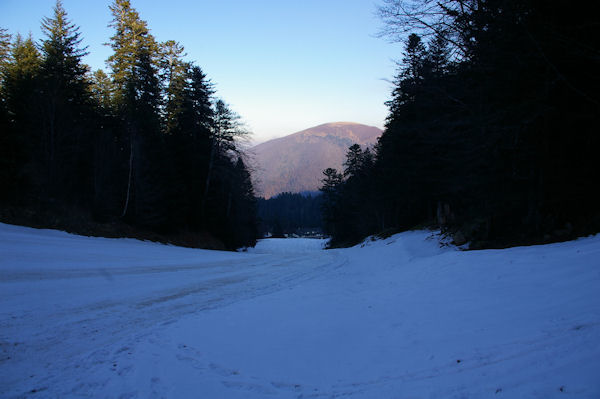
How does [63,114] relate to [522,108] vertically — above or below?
above

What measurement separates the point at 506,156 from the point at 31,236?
54.2 ft

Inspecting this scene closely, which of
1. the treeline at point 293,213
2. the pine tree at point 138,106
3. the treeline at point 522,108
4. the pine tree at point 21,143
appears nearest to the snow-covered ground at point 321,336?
the treeline at point 522,108

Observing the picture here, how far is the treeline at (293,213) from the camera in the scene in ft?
384

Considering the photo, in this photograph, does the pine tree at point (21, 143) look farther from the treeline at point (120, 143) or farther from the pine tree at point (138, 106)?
the pine tree at point (138, 106)

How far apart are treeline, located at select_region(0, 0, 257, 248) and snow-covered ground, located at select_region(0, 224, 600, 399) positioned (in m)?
11.7

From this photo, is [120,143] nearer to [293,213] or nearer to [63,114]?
[63,114]

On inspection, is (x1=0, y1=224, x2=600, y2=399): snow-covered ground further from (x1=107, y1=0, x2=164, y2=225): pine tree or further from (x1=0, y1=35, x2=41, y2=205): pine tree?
(x1=107, y1=0, x2=164, y2=225): pine tree

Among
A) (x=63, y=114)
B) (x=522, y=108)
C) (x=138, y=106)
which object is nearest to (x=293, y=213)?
(x=138, y=106)

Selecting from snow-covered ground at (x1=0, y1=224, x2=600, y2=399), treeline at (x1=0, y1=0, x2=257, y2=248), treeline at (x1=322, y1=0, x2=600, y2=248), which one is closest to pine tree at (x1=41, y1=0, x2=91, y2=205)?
treeline at (x1=0, y1=0, x2=257, y2=248)

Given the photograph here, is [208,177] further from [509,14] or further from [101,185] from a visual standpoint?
[509,14]

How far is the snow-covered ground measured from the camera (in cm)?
255

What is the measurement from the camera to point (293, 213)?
132 meters

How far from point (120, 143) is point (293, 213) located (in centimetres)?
11216

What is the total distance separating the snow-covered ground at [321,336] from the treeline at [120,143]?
11690 millimetres
